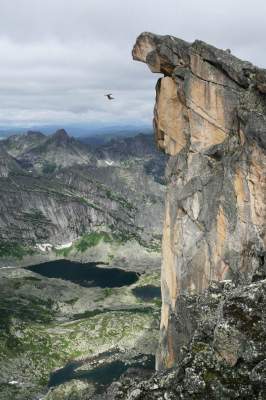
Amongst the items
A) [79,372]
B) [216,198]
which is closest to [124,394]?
[216,198]

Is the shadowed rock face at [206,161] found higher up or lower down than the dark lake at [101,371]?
higher up

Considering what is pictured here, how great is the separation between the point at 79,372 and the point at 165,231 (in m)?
89.7

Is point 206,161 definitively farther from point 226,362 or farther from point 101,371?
point 101,371

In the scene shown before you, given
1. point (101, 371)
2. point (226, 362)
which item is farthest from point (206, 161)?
point (101, 371)

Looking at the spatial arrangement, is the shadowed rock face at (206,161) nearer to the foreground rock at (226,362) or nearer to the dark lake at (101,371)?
the foreground rock at (226,362)

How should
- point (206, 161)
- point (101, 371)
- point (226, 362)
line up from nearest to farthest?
point (226, 362) < point (206, 161) < point (101, 371)

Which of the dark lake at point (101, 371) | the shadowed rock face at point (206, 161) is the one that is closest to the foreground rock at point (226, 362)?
the shadowed rock face at point (206, 161)

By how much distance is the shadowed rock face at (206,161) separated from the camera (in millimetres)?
89750

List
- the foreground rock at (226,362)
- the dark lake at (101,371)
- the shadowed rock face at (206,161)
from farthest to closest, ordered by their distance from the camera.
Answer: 1. the dark lake at (101,371)
2. the shadowed rock face at (206,161)
3. the foreground rock at (226,362)

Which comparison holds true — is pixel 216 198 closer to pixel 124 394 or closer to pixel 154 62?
pixel 154 62

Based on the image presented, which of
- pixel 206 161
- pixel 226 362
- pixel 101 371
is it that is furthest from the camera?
pixel 101 371

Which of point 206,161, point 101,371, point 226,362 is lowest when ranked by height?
point 101,371

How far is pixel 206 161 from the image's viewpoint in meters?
103

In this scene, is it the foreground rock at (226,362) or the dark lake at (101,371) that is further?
the dark lake at (101,371)
